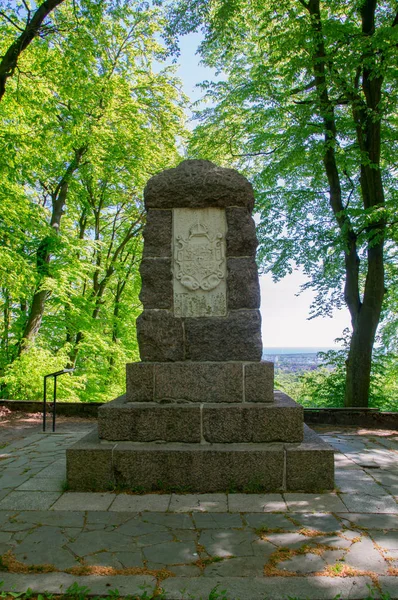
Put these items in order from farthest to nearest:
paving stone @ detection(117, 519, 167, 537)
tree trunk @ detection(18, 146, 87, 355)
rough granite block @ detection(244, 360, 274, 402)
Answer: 1. tree trunk @ detection(18, 146, 87, 355)
2. rough granite block @ detection(244, 360, 274, 402)
3. paving stone @ detection(117, 519, 167, 537)

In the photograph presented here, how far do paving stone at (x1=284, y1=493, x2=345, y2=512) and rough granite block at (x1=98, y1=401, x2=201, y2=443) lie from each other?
0.98 m

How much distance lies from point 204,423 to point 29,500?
1628 millimetres

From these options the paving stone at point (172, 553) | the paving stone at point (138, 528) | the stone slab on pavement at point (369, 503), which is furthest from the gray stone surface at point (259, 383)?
the paving stone at point (172, 553)

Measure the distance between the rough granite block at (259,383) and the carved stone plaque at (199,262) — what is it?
2.21 feet

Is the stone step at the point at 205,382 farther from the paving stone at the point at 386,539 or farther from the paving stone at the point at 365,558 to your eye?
the paving stone at the point at 365,558

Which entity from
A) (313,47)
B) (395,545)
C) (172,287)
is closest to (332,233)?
(313,47)

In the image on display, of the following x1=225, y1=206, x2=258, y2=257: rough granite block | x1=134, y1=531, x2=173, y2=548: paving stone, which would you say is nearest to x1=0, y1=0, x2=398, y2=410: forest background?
x1=225, y1=206, x2=258, y2=257: rough granite block

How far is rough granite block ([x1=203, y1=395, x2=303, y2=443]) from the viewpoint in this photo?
13.5 ft

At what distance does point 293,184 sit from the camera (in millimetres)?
11156

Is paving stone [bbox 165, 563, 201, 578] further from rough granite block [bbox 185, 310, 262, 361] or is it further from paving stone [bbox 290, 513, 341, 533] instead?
rough granite block [bbox 185, 310, 262, 361]

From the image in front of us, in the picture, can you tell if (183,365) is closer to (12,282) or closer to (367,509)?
(367,509)

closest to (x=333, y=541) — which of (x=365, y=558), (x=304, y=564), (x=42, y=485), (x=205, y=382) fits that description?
(x=365, y=558)

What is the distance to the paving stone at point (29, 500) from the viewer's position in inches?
143

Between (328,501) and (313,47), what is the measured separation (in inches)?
310
